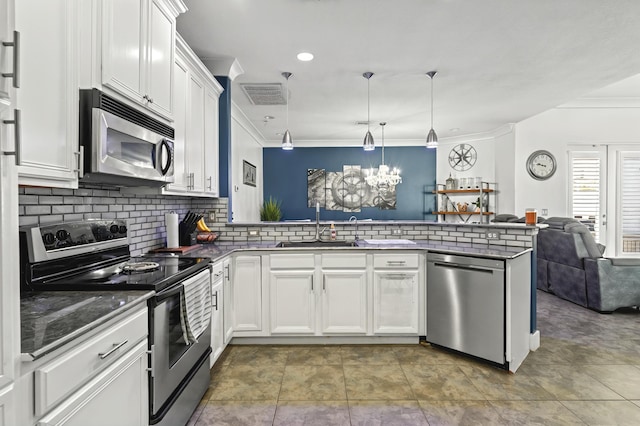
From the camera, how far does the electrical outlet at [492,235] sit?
3143 mm

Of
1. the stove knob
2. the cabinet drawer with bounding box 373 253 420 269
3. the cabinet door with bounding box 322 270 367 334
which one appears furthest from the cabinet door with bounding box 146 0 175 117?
the cabinet drawer with bounding box 373 253 420 269

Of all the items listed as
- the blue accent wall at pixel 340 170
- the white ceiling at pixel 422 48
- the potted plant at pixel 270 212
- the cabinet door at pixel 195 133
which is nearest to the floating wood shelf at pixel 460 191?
the blue accent wall at pixel 340 170

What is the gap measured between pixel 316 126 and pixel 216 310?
14.9ft

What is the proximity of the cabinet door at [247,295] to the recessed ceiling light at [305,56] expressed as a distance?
2.01 meters

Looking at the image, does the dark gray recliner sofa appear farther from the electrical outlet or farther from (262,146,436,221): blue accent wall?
(262,146,436,221): blue accent wall

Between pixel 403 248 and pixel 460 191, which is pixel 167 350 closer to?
pixel 403 248

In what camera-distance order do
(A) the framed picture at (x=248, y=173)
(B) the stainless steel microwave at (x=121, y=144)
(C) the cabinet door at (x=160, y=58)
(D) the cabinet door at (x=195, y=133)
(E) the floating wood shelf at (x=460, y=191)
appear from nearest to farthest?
1. (B) the stainless steel microwave at (x=121, y=144)
2. (C) the cabinet door at (x=160, y=58)
3. (D) the cabinet door at (x=195, y=133)
4. (A) the framed picture at (x=248, y=173)
5. (E) the floating wood shelf at (x=460, y=191)

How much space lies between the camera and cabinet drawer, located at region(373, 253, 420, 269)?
310cm

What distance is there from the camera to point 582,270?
4207 mm

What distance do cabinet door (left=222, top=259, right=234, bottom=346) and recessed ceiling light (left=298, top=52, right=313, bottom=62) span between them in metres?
2.10

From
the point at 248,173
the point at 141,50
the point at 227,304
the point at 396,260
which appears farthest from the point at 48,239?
the point at 248,173

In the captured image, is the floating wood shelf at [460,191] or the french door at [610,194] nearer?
the french door at [610,194]

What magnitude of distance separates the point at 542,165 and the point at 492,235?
13.0 ft

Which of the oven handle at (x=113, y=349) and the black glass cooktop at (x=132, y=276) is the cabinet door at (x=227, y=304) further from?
the oven handle at (x=113, y=349)
